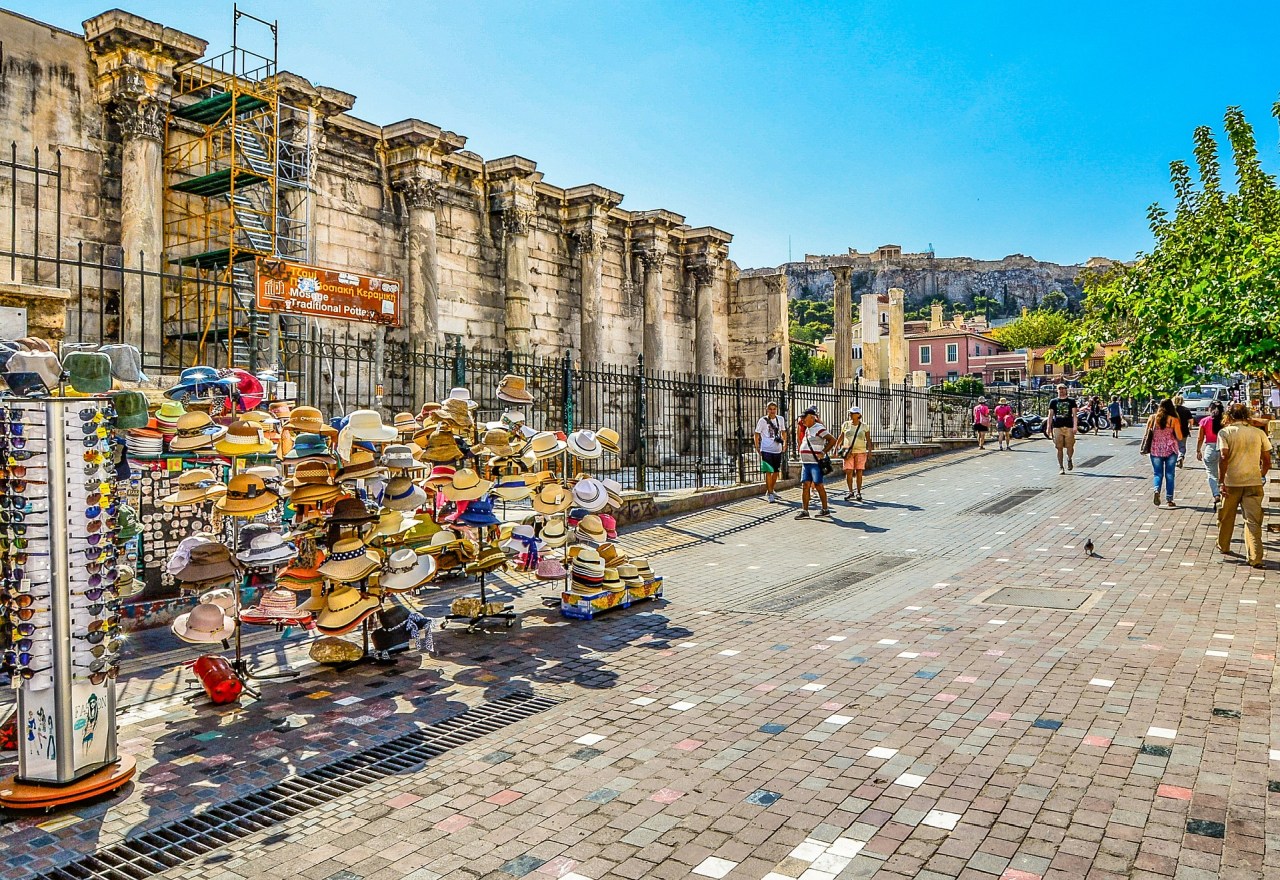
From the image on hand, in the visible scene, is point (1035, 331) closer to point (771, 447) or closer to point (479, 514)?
point (771, 447)

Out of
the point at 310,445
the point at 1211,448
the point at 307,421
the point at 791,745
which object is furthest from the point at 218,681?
the point at 1211,448

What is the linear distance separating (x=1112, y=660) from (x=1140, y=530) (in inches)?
279

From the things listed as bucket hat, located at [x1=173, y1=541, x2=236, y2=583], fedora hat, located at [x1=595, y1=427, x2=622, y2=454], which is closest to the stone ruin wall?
fedora hat, located at [x1=595, y1=427, x2=622, y2=454]

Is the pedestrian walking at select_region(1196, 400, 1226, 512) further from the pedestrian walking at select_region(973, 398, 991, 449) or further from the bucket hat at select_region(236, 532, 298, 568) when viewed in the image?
the bucket hat at select_region(236, 532, 298, 568)

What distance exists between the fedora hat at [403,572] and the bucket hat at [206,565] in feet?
3.76

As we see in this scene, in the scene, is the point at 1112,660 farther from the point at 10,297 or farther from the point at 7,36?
the point at 7,36

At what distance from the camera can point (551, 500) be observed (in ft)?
26.8

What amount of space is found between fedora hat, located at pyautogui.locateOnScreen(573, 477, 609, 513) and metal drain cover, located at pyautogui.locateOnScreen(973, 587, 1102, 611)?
379cm

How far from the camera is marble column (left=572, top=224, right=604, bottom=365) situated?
23109mm

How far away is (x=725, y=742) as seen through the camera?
495 cm

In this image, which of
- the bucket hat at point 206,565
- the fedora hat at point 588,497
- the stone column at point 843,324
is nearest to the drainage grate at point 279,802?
the bucket hat at point 206,565

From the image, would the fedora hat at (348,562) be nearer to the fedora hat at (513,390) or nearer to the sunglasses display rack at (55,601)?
the sunglasses display rack at (55,601)

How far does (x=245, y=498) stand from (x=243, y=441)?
41 cm

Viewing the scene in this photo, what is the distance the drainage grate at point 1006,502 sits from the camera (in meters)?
14.8
